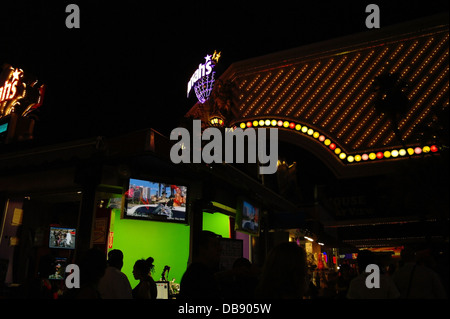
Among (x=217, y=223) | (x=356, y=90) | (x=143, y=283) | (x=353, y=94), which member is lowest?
(x=143, y=283)

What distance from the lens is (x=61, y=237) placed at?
7.53m

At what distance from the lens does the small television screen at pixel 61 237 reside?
290 inches

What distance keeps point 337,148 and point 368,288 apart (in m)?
14.2

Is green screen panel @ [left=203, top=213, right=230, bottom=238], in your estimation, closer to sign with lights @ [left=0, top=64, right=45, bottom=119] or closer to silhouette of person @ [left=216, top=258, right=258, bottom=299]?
silhouette of person @ [left=216, top=258, right=258, bottom=299]

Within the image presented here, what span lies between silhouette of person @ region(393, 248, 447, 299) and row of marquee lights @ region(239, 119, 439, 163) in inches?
523

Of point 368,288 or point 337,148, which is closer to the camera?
point 368,288

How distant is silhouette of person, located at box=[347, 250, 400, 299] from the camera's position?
3.85m

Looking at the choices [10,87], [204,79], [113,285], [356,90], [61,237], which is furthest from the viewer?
[356,90]

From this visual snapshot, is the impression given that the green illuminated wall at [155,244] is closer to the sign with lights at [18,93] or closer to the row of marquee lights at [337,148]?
the sign with lights at [18,93]

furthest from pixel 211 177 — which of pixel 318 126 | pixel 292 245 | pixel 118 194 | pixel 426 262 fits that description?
pixel 318 126

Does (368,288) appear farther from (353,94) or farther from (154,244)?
(353,94)

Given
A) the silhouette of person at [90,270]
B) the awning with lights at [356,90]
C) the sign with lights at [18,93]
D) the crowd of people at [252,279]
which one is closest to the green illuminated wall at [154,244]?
the crowd of people at [252,279]

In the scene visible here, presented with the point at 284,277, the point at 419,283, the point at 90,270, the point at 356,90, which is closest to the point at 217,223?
the point at 419,283

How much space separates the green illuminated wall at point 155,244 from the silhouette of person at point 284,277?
5849mm
